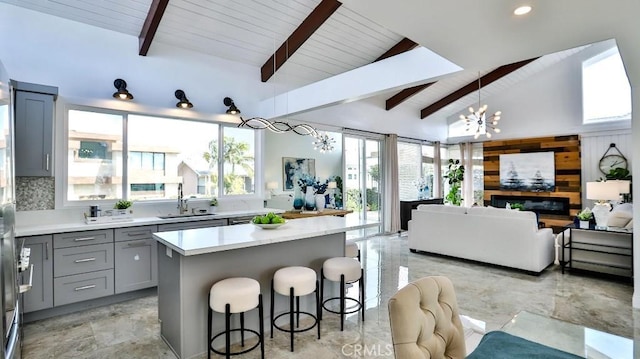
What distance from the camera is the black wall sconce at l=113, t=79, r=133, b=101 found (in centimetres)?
396

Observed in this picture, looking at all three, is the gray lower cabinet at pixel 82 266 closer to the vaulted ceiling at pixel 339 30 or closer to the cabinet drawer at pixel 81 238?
the cabinet drawer at pixel 81 238

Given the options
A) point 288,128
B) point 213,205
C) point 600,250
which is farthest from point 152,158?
point 600,250

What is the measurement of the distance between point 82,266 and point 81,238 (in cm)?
30

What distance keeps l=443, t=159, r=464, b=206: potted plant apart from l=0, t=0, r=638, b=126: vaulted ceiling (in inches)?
99.0

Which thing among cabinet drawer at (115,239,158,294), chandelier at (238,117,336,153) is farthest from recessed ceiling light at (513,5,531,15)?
cabinet drawer at (115,239,158,294)

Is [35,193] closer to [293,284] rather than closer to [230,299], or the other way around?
[230,299]

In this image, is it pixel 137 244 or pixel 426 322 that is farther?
pixel 137 244

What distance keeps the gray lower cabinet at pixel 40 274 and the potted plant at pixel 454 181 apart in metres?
8.62

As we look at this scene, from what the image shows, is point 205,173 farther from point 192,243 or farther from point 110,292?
point 192,243

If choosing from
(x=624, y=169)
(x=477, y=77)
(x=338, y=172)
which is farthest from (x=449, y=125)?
(x=338, y=172)

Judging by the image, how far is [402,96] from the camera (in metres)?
7.56

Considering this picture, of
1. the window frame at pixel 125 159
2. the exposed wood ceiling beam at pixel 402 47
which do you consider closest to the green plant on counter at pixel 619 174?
the exposed wood ceiling beam at pixel 402 47

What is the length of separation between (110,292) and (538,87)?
978cm

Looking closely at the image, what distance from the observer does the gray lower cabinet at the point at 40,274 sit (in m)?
3.15
